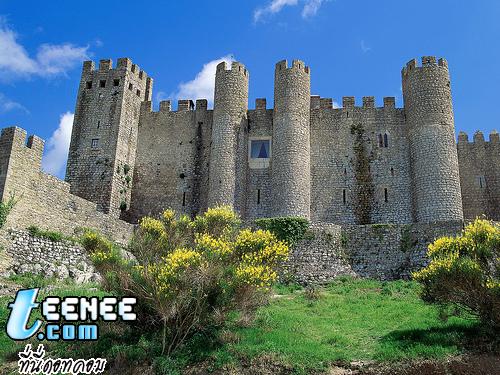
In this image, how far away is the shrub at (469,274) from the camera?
13.9 metres

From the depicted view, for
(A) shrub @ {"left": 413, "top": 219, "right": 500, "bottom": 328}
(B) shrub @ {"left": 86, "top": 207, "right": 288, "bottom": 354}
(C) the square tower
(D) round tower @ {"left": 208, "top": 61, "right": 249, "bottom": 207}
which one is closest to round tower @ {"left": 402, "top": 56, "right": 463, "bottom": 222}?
(D) round tower @ {"left": 208, "top": 61, "right": 249, "bottom": 207}

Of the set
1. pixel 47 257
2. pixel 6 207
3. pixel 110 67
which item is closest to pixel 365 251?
pixel 47 257

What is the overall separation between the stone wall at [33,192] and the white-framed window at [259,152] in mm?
10905

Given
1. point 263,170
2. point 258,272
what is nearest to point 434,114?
point 263,170

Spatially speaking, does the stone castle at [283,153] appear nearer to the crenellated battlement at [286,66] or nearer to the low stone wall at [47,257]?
the crenellated battlement at [286,66]

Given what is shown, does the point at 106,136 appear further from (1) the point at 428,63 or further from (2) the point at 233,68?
(1) the point at 428,63

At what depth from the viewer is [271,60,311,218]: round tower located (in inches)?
1199

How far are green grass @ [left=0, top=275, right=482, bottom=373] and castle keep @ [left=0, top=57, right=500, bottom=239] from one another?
514 inches

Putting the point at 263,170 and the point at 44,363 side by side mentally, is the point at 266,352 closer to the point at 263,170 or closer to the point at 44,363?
the point at 44,363

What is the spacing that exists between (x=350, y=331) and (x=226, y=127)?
18.7 m

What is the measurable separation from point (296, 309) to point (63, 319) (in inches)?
318

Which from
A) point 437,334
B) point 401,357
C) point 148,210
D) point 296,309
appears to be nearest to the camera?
point 401,357

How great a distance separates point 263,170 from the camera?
108 ft

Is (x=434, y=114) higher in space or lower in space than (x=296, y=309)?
higher
